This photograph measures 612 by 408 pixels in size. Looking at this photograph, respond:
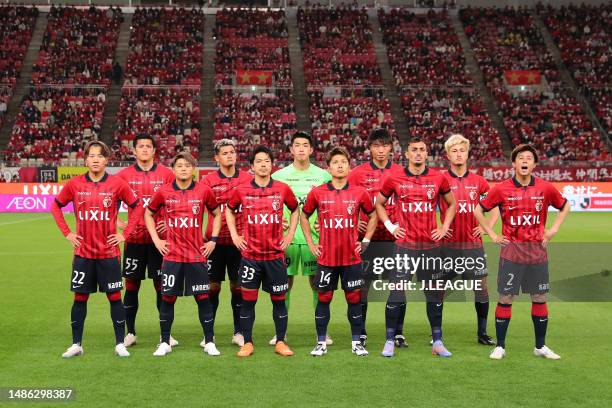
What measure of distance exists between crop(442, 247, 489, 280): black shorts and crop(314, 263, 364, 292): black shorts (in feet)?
3.33

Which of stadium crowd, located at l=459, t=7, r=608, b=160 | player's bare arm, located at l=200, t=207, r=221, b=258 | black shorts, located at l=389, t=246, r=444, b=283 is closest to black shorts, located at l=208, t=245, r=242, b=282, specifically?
player's bare arm, located at l=200, t=207, r=221, b=258

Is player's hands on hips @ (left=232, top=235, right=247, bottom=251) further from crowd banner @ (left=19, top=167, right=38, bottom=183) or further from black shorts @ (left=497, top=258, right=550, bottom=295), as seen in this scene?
crowd banner @ (left=19, top=167, right=38, bottom=183)

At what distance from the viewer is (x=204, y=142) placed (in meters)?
36.2

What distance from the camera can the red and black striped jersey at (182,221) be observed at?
818cm

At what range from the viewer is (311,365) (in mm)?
7711

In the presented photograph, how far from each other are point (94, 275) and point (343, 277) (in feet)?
8.61

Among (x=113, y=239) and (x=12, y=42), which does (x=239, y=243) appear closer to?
(x=113, y=239)

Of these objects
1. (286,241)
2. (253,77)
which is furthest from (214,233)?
(253,77)

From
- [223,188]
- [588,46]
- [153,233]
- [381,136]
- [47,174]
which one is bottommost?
[153,233]

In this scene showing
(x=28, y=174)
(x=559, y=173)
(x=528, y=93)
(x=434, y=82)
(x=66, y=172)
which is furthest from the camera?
(x=434, y=82)

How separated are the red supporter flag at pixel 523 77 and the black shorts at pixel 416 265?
34900 mm

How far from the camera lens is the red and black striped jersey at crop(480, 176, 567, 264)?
26.4ft

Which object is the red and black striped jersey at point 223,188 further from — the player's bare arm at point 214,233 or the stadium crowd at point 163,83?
the stadium crowd at point 163,83

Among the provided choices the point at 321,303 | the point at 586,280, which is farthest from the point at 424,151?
the point at 586,280
